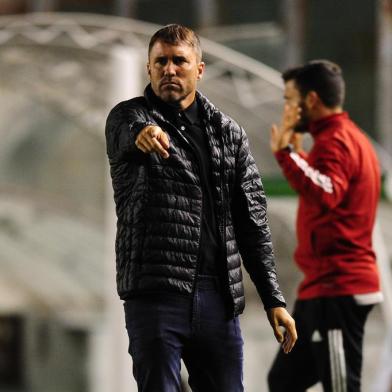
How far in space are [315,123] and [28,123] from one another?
15.5 meters

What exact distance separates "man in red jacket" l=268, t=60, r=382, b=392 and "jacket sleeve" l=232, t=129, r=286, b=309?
106 centimetres

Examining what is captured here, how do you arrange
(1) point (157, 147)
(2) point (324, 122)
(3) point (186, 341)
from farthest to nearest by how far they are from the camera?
(2) point (324, 122)
(3) point (186, 341)
(1) point (157, 147)

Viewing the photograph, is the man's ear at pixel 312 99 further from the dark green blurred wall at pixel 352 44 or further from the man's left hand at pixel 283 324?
the dark green blurred wall at pixel 352 44

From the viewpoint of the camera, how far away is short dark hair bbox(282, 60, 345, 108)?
5.66m

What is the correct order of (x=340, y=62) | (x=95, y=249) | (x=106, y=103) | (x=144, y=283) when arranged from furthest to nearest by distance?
(x=95, y=249)
(x=340, y=62)
(x=106, y=103)
(x=144, y=283)

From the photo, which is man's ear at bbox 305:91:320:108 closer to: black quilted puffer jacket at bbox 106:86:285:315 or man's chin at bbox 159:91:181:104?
black quilted puffer jacket at bbox 106:86:285:315

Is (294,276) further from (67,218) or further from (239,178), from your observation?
(239,178)

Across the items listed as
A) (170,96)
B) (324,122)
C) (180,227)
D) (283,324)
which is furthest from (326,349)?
(170,96)

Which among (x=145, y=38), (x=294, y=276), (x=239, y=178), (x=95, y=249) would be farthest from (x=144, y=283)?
(x=95, y=249)

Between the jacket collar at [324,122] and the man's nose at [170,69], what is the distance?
164cm

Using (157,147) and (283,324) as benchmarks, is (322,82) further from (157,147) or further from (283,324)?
(157,147)

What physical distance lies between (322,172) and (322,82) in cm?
46

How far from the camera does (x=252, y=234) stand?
14.0ft

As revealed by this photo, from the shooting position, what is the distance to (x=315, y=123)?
5.65 metres
